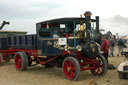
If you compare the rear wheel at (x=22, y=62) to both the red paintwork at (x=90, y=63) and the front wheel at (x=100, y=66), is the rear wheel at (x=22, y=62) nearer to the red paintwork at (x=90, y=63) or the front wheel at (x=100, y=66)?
the red paintwork at (x=90, y=63)

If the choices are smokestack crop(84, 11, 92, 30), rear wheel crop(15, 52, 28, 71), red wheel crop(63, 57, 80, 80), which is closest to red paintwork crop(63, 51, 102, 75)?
red wheel crop(63, 57, 80, 80)

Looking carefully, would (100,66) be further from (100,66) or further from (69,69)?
(69,69)

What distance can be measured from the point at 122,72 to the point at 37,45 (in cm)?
370

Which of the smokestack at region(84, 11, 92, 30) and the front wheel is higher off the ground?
the smokestack at region(84, 11, 92, 30)

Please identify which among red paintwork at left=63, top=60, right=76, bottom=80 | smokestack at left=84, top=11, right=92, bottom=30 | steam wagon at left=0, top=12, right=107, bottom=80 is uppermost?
smokestack at left=84, top=11, right=92, bottom=30

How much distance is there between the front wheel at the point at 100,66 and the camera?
6.62 metres

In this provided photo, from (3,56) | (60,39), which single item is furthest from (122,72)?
(3,56)

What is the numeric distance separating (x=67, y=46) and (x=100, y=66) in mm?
1612

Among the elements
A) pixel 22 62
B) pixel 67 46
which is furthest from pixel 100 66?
pixel 22 62

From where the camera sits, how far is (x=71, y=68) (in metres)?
6.05

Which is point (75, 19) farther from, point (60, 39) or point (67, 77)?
point (67, 77)

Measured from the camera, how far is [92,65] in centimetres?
702

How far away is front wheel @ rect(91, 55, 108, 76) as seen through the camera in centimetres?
662

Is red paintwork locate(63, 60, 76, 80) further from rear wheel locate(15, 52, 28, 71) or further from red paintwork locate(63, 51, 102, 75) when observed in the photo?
rear wheel locate(15, 52, 28, 71)
